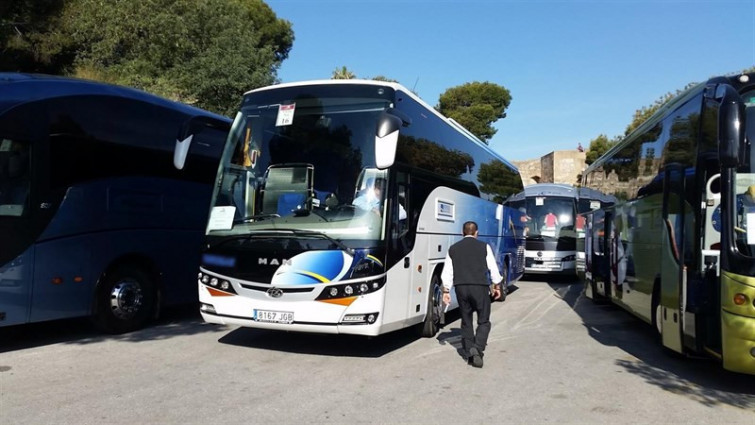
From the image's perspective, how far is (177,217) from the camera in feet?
32.0

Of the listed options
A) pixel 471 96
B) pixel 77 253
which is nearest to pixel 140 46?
pixel 77 253

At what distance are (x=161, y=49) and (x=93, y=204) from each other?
1972 cm

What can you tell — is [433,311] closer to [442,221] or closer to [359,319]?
[442,221]

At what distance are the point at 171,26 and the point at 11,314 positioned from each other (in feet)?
70.5

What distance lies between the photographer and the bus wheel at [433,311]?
28.1ft

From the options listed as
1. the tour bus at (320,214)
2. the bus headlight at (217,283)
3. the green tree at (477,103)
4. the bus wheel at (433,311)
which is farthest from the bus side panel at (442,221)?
the green tree at (477,103)

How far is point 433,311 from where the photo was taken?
8.70 m

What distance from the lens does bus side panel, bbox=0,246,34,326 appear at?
6.87 meters

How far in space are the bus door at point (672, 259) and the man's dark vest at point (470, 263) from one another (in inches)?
84.1

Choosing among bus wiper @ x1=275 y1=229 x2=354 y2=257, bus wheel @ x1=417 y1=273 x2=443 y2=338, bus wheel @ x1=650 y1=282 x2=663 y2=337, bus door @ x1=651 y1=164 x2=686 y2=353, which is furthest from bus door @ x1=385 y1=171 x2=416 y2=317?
bus wheel @ x1=650 y1=282 x2=663 y2=337

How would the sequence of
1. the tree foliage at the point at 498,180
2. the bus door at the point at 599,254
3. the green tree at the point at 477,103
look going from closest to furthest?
the bus door at the point at 599,254 → the tree foliage at the point at 498,180 → the green tree at the point at 477,103

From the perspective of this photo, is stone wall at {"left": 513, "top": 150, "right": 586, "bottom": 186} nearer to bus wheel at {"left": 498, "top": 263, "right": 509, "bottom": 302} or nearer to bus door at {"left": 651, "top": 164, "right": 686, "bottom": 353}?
bus wheel at {"left": 498, "top": 263, "right": 509, "bottom": 302}

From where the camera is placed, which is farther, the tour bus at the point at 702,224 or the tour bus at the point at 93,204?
the tour bus at the point at 93,204

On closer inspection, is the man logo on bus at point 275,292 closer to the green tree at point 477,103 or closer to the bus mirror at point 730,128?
the bus mirror at point 730,128
